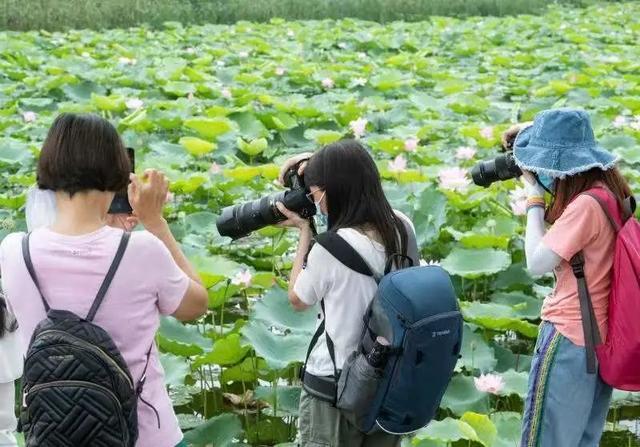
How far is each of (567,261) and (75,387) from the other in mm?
1081

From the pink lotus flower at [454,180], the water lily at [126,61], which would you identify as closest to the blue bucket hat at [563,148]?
the pink lotus flower at [454,180]

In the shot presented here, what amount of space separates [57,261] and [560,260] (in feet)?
3.48

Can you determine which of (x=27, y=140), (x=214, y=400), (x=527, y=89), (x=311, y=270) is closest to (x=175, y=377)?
(x=214, y=400)

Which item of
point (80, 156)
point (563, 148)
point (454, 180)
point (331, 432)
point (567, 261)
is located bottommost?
point (454, 180)

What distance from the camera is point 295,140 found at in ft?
22.1

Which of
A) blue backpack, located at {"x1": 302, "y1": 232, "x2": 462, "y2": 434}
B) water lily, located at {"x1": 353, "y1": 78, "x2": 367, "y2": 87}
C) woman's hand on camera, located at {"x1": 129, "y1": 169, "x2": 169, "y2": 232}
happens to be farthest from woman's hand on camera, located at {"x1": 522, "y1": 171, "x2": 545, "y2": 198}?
water lily, located at {"x1": 353, "y1": 78, "x2": 367, "y2": 87}

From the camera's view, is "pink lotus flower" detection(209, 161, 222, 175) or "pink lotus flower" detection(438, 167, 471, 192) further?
"pink lotus flower" detection(209, 161, 222, 175)

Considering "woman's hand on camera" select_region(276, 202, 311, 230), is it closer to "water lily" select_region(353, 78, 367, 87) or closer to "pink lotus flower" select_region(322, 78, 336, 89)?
"pink lotus flower" select_region(322, 78, 336, 89)

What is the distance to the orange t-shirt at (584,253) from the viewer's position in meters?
2.18


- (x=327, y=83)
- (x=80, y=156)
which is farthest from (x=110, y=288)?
(x=327, y=83)

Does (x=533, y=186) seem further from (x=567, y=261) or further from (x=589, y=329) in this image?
(x=589, y=329)

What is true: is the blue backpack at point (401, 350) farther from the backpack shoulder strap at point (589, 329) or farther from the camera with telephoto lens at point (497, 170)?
the camera with telephoto lens at point (497, 170)

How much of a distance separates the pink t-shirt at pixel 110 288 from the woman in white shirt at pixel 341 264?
414mm

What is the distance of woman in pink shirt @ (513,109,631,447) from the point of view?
2.20 meters
